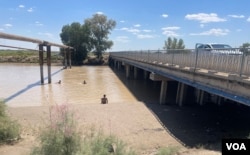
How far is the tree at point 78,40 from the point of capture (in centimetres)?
7325

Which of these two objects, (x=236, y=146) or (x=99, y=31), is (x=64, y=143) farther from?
(x=99, y=31)

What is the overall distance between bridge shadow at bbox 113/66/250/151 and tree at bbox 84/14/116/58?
59.4 metres

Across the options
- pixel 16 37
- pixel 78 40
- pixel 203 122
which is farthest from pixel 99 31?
pixel 203 122

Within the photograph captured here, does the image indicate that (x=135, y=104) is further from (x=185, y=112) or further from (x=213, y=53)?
(x=213, y=53)

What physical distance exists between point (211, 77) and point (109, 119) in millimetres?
5288

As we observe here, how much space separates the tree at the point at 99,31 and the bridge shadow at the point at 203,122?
5943cm

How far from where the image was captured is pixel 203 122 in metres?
14.0

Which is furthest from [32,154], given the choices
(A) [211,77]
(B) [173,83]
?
(B) [173,83]

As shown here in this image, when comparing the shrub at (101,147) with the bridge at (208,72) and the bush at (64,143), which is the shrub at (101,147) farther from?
the bridge at (208,72)

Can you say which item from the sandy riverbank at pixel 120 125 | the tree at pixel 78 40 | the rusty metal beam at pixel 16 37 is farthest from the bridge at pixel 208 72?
the tree at pixel 78 40

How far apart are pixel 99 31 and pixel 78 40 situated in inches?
279

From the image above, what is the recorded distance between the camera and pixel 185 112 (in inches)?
637

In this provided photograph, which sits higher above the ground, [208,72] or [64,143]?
[208,72]

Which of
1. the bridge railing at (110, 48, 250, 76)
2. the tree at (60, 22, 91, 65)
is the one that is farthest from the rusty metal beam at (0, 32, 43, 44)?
the tree at (60, 22, 91, 65)
